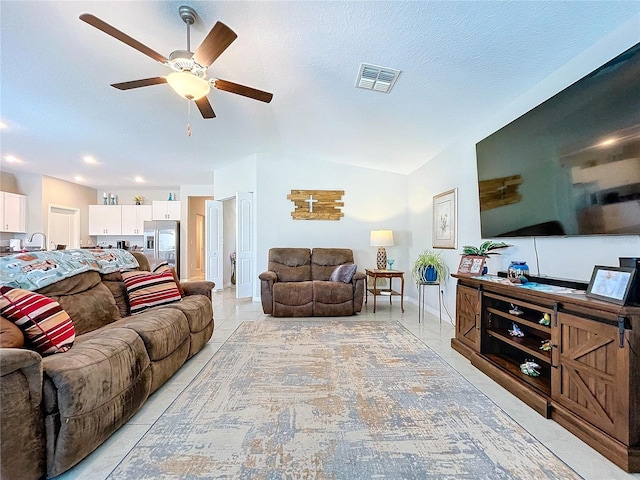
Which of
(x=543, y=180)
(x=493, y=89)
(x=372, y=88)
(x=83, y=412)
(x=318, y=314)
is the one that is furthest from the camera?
(x=318, y=314)

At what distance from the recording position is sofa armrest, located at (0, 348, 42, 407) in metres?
1.10

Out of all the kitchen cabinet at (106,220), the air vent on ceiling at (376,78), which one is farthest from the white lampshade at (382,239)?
the kitchen cabinet at (106,220)

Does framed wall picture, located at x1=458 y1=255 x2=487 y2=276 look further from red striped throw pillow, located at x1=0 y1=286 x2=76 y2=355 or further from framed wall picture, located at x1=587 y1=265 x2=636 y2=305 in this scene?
red striped throw pillow, located at x1=0 y1=286 x2=76 y2=355

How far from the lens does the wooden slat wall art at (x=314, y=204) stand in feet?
18.0

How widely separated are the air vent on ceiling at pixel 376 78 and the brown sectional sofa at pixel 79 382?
2.57 metres

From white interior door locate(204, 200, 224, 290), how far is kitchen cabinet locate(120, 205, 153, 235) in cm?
253

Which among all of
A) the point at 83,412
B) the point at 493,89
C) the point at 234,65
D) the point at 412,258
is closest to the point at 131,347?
the point at 83,412

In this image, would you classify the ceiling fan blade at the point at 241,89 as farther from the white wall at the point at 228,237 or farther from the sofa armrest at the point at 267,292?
the white wall at the point at 228,237

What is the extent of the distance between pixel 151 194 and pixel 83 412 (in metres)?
8.08

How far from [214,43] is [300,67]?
0.93m

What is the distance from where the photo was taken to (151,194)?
827 centimetres

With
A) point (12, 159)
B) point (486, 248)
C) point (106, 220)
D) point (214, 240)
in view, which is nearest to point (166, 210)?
point (106, 220)

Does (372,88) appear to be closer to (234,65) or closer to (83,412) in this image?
(234,65)

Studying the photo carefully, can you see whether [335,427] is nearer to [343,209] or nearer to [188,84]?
[188,84]
